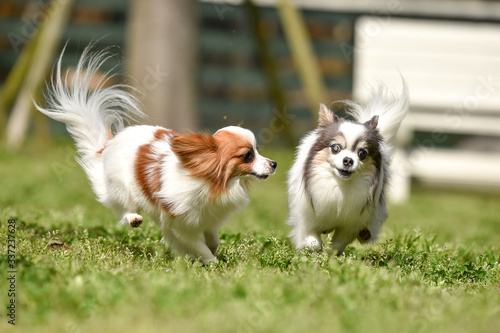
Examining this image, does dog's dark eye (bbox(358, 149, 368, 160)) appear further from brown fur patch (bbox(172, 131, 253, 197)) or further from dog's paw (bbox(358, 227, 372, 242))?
brown fur patch (bbox(172, 131, 253, 197))

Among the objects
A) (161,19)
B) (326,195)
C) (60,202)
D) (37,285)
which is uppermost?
(161,19)

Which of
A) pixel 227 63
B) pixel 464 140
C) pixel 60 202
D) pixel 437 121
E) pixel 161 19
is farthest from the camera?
pixel 227 63

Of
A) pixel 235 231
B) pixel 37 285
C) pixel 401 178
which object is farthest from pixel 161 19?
pixel 37 285

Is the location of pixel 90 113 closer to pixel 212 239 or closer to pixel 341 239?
pixel 212 239

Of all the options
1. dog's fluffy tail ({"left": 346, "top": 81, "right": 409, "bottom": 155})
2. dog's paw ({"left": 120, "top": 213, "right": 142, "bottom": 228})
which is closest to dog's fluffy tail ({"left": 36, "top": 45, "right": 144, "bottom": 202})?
dog's paw ({"left": 120, "top": 213, "right": 142, "bottom": 228})

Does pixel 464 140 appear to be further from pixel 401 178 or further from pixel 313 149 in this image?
pixel 313 149

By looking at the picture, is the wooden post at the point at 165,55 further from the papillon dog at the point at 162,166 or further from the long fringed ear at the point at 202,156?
the long fringed ear at the point at 202,156

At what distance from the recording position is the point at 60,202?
7820mm

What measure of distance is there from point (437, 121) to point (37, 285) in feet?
26.0

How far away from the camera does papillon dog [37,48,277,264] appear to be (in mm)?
4176

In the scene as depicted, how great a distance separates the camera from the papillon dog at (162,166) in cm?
418

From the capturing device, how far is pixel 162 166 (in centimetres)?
432

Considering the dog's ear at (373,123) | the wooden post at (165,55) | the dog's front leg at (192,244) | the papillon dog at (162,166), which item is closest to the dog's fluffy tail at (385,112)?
the dog's ear at (373,123)

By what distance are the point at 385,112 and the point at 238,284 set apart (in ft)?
6.75
